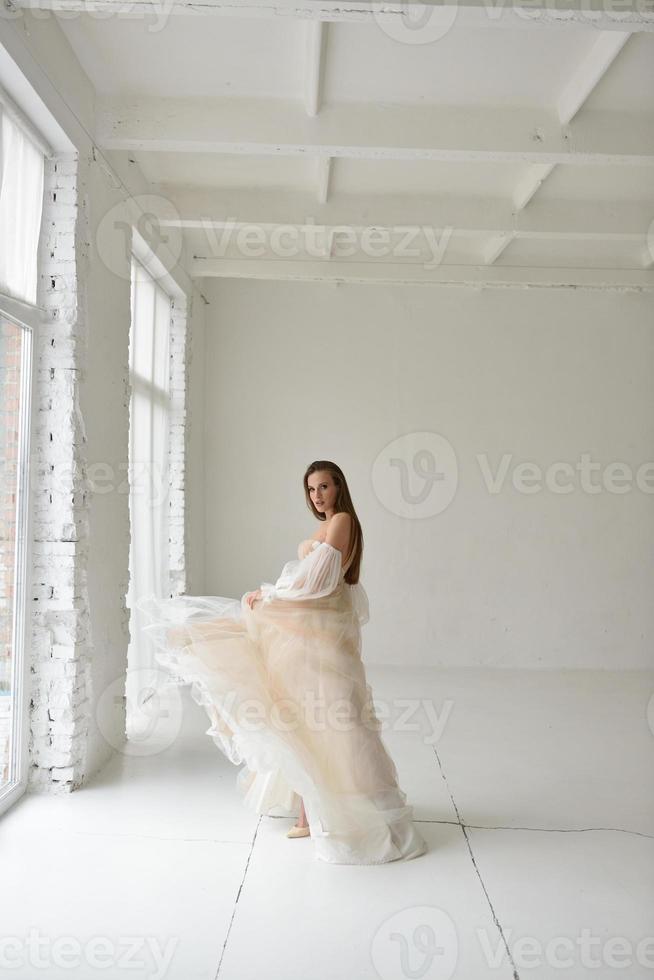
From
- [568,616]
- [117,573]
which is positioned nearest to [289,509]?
[568,616]

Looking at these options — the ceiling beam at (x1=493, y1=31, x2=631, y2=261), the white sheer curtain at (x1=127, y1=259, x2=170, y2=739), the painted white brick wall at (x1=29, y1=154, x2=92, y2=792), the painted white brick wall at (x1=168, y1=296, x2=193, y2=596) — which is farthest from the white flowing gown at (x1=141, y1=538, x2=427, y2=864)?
the painted white brick wall at (x1=168, y1=296, x2=193, y2=596)

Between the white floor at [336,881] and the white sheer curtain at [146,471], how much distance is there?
0.80 meters

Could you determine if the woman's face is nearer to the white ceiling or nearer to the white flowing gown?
the white flowing gown

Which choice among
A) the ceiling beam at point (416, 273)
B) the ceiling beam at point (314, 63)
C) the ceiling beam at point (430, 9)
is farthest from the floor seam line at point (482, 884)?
the ceiling beam at point (416, 273)

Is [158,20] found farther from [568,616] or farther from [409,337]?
[568,616]

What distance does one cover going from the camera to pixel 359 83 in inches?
155

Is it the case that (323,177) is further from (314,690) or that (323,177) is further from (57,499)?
(314,690)

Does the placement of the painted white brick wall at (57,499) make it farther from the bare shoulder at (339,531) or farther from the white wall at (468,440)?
the white wall at (468,440)

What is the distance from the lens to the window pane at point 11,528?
11.0 ft

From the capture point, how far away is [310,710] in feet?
10.5

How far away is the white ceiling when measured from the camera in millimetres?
3525

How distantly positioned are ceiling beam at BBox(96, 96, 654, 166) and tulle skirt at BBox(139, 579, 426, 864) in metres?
2.25

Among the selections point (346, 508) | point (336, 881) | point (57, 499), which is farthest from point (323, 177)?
point (336, 881)

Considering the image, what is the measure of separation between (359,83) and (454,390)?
3.61 m
